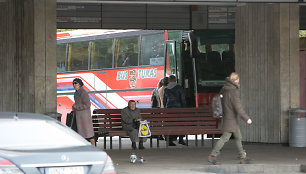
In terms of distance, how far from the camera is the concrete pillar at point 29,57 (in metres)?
16.8

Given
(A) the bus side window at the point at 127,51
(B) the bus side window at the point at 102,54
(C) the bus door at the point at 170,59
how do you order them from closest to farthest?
1. (C) the bus door at the point at 170,59
2. (A) the bus side window at the point at 127,51
3. (B) the bus side window at the point at 102,54

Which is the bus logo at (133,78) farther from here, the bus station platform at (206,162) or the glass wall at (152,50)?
the bus station platform at (206,162)

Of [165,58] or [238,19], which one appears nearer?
[238,19]

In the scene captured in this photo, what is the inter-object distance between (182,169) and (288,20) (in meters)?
6.90

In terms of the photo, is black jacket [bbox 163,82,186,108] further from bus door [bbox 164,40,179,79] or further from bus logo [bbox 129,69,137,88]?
bus logo [bbox 129,69,137,88]

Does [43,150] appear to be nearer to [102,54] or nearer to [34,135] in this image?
[34,135]

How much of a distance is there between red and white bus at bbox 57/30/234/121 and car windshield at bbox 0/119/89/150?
16876mm

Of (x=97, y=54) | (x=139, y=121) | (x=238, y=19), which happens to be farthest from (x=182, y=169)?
(x=97, y=54)

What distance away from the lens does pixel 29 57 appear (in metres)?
17.0

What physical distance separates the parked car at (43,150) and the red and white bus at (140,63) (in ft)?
55.7

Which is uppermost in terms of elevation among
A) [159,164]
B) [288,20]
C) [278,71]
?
[288,20]

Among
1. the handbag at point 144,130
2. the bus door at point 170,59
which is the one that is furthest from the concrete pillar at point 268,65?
the bus door at point 170,59

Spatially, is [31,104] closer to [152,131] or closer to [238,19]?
[152,131]

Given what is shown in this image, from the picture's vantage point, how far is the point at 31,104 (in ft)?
55.4
